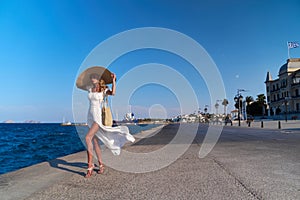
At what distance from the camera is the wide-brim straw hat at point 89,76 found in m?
4.78

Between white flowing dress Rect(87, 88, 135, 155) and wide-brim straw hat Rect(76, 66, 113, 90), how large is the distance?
28 cm

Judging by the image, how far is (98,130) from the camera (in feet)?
15.2

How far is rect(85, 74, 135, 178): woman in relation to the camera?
446 centimetres

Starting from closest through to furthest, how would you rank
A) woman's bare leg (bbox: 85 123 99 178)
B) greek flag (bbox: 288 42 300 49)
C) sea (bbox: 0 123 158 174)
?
woman's bare leg (bbox: 85 123 99 178)
sea (bbox: 0 123 158 174)
greek flag (bbox: 288 42 300 49)

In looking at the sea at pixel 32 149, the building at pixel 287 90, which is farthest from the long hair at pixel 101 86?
the building at pixel 287 90

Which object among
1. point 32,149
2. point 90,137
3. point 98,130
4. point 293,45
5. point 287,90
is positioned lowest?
point 32,149

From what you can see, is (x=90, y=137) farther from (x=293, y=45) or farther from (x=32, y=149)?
(x=293, y=45)

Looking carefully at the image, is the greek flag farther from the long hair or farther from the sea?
the long hair

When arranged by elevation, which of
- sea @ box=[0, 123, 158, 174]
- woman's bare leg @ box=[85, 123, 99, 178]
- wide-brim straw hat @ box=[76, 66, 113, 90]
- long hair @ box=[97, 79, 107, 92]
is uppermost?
wide-brim straw hat @ box=[76, 66, 113, 90]

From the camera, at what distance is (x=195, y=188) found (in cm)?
348

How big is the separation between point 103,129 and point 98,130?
12 centimetres

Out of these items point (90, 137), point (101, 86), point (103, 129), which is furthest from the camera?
point (101, 86)

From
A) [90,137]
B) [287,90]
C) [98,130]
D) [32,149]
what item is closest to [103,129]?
[98,130]

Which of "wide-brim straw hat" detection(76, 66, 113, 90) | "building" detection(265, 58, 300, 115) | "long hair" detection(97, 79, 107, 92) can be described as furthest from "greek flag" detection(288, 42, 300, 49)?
"long hair" detection(97, 79, 107, 92)
